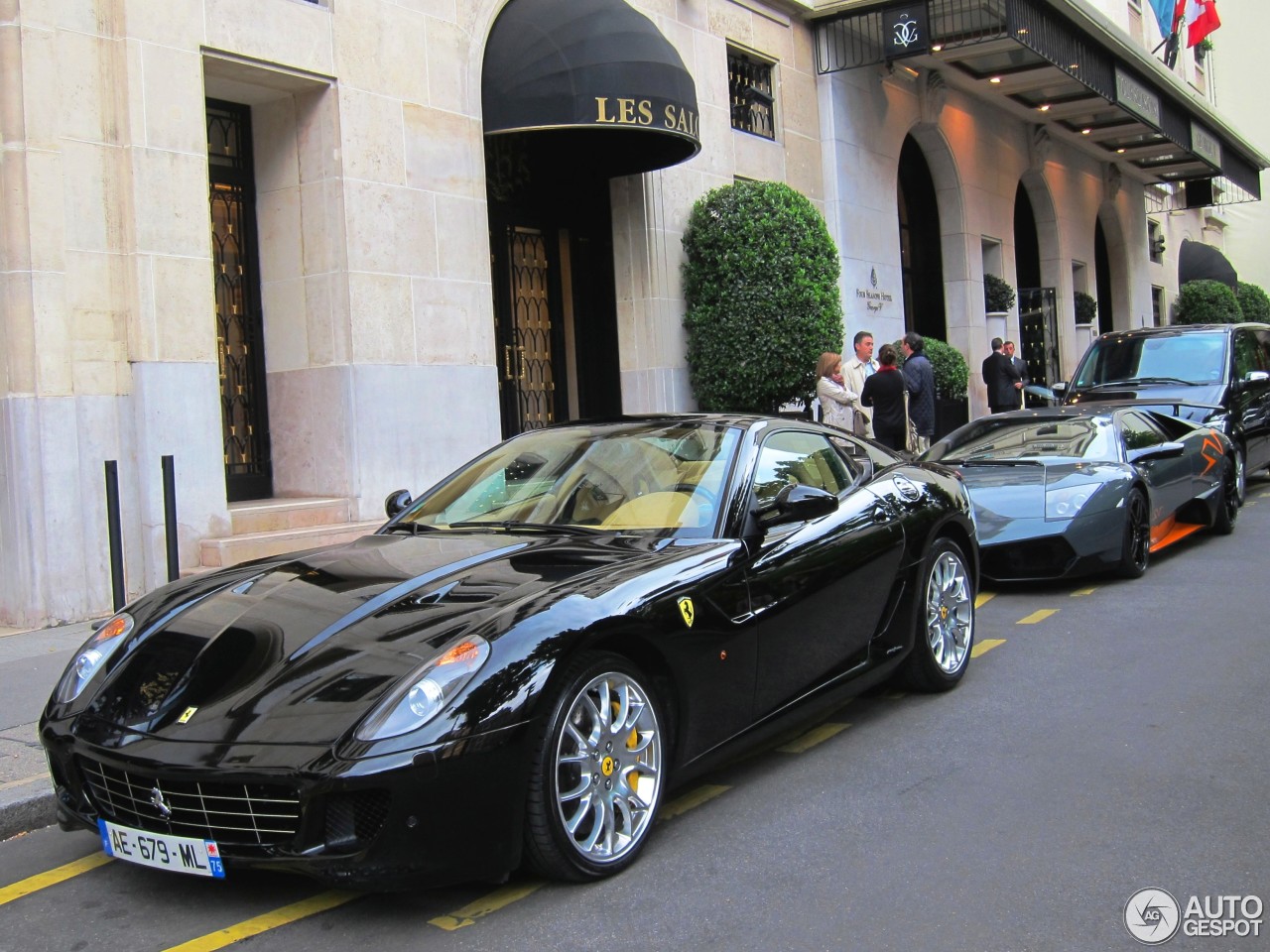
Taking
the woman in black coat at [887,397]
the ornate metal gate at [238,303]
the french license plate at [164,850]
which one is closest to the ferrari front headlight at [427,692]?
the french license plate at [164,850]

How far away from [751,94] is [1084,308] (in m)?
14.6

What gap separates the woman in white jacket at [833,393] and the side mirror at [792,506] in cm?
836

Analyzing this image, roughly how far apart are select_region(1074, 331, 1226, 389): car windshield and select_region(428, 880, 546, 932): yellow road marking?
11.8 m

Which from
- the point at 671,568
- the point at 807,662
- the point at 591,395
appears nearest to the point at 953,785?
the point at 807,662

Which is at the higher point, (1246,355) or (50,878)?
(1246,355)

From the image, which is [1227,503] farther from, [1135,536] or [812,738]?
[812,738]

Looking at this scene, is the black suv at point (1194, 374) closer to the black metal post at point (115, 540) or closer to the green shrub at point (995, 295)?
the green shrub at point (995, 295)

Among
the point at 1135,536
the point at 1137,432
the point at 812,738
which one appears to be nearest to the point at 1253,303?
the point at 1137,432

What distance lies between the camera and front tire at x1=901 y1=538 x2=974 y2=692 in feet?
19.5

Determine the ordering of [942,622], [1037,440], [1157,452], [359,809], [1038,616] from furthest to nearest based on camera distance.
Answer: [1157,452] → [1037,440] → [1038,616] → [942,622] → [359,809]

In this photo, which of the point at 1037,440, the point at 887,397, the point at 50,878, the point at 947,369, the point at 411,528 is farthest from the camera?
the point at 947,369

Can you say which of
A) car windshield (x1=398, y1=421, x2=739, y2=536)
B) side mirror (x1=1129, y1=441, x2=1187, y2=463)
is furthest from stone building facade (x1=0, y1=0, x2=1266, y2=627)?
side mirror (x1=1129, y1=441, x2=1187, y2=463)

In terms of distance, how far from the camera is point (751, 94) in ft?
55.5

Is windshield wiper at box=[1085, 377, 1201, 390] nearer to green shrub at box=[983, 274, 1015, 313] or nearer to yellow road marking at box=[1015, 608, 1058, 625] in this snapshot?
yellow road marking at box=[1015, 608, 1058, 625]
